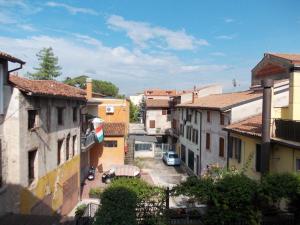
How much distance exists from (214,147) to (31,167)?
15219 millimetres

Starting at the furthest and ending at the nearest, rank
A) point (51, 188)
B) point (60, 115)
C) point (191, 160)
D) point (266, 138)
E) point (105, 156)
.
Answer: point (191, 160), point (105, 156), point (60, 115), point (51, 188), point (266, 138)

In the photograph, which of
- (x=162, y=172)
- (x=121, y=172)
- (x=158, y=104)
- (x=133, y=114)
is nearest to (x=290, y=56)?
(x=162, y=172)

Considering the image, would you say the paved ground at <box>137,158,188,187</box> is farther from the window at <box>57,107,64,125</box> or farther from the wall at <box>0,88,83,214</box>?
the window at <box>57,107,64,125</box>

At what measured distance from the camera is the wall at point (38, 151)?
1308 centimetres

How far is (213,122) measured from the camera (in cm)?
2614

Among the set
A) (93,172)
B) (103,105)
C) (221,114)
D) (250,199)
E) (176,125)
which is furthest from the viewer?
(176,125)

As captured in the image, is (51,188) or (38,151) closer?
(38,151)

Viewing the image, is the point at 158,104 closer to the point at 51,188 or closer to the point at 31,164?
the point at 51,188

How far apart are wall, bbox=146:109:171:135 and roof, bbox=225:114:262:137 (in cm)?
2896

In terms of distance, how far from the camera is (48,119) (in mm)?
16547

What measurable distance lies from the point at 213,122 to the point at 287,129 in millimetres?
12115

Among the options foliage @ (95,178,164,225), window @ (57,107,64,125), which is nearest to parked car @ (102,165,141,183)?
window @ (57,107,64,125)

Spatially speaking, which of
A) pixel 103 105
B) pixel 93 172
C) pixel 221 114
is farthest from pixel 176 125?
pixel 221 114

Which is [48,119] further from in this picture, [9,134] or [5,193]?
[5,193]
